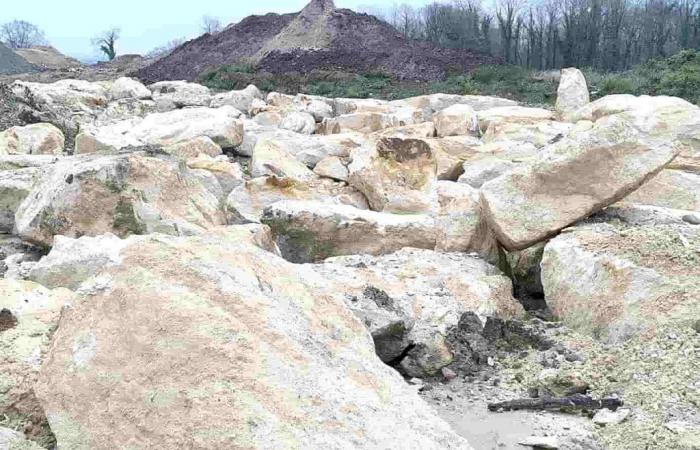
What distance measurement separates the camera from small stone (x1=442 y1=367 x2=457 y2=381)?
3807mm

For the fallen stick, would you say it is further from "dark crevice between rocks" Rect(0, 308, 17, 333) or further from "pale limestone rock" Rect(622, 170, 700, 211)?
"pale limestone rock" Rect(622, 170, 700, 211)

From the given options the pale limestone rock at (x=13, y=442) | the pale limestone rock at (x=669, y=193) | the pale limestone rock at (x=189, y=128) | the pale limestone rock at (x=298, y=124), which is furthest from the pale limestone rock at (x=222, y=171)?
the pale limestone rock at (x=298, y=124)

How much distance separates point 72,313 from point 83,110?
1440 centimetres

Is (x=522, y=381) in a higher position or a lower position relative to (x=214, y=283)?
lower

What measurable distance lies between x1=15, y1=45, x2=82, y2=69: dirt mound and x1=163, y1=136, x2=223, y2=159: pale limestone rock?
41.2 metres

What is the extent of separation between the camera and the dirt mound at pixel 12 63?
138 ft

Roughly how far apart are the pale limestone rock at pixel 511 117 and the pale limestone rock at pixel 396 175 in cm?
485

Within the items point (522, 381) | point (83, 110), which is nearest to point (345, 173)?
point (522, 381)

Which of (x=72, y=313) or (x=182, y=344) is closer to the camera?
(x=182, y=344)

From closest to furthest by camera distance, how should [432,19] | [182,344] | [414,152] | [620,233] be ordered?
[182,344] < [620,233] < [414,152] < [432,19]

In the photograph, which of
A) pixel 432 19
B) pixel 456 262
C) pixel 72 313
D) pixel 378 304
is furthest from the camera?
pixel 432 19

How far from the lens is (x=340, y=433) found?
7.46 feet

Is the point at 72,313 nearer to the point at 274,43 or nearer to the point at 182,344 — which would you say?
the point at 182,344

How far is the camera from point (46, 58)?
166ft
